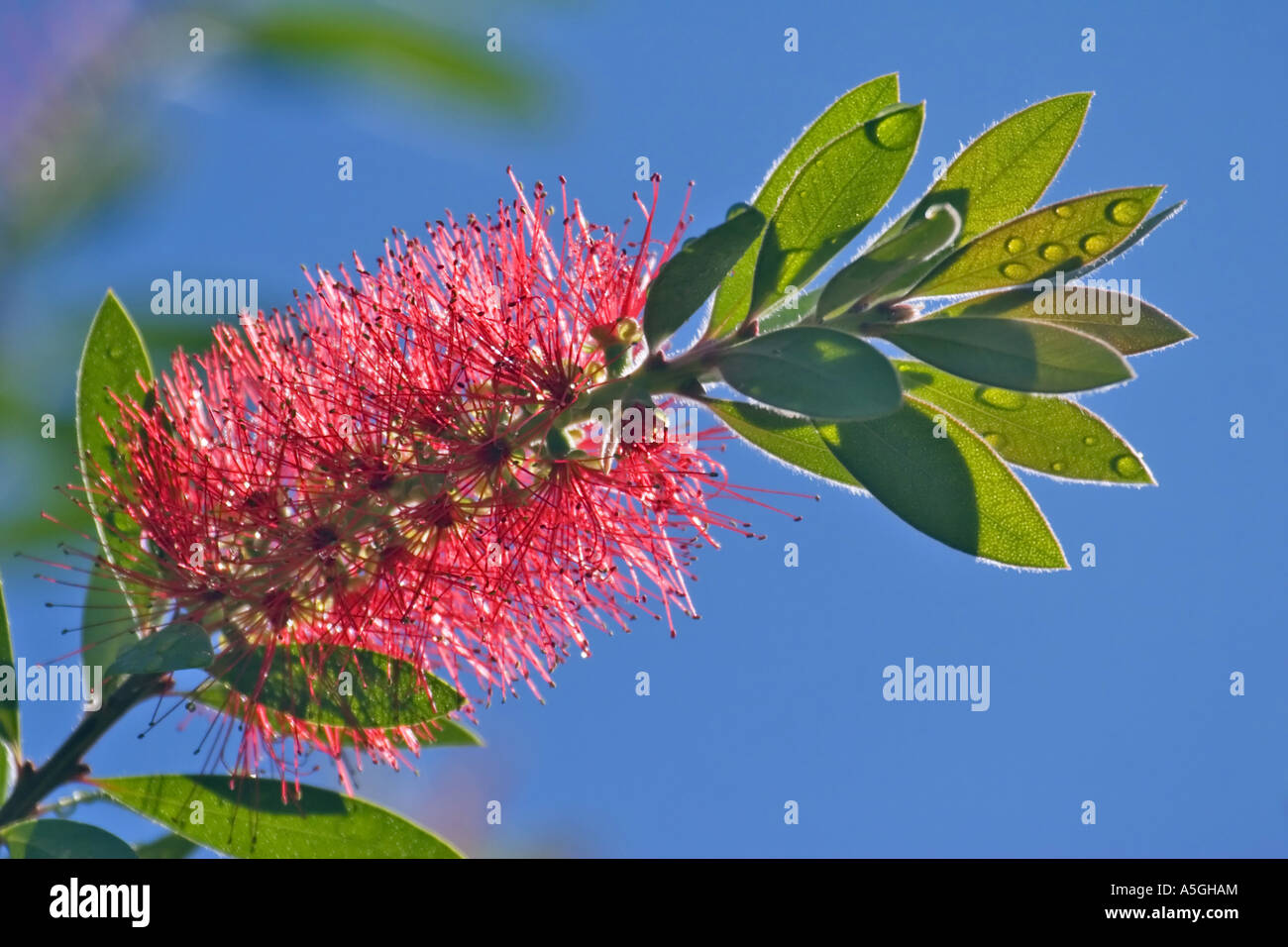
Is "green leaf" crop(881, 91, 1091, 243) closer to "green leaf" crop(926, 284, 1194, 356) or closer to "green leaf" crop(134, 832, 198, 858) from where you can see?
"green leaf" crop(926, 284, 1194, 356)

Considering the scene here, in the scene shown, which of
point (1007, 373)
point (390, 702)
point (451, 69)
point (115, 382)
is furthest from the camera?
point (451, 69)

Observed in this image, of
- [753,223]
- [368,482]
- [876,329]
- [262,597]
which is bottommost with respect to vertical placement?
[262,597]

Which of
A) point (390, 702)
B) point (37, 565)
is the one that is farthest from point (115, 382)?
point (390, 702)

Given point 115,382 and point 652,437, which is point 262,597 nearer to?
point 115,382

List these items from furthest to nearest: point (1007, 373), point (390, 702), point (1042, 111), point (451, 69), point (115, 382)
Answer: point (451, 69), point (115, 382), point (390, 702), point (1042, 111), point (1007, 373)

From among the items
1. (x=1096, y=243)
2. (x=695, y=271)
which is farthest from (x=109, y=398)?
(x=1096, y=243)

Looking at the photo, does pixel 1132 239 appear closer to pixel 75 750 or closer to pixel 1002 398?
pixel 1002 398
